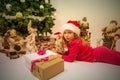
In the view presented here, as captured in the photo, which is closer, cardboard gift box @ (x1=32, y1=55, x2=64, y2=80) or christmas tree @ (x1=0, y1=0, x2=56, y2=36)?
cardboard gift box @ (x1=32, y1=55, x2=64, y2=80)

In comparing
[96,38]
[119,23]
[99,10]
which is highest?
[99,10]

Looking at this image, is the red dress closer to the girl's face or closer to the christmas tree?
the girl's face

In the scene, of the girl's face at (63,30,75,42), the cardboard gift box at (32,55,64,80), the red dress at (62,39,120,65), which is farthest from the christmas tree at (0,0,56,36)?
the cardboard gift box at (32,55,64,80)

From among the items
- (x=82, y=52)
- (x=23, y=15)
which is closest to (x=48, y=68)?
(x=82, y=52)

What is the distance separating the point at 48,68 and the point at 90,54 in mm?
581

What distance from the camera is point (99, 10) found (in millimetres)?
2072

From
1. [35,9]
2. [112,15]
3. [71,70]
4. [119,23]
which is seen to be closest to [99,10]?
[112,15]

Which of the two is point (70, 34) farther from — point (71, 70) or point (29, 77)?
point (29, 77)

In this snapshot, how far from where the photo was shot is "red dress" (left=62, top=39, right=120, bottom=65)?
4.81 feet

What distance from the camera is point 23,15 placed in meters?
1.87

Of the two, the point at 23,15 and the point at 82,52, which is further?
the point at 23,15

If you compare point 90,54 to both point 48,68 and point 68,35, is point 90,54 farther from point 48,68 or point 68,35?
point 48,68

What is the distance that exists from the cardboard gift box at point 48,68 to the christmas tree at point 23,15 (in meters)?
0.80

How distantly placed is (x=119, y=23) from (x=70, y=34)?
83 cm
